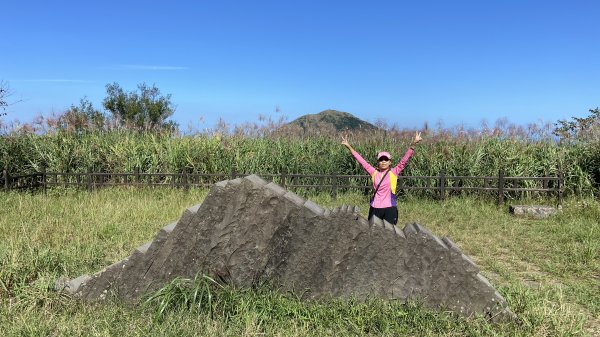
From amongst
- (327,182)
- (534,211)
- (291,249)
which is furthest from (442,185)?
(291,249)

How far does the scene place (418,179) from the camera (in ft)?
38.5

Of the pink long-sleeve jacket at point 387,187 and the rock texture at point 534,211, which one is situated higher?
the pink long-sleeve jacket at point 387,187

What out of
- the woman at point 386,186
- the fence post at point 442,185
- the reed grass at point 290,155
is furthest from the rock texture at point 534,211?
the woman at point 386,186

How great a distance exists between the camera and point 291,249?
370 cm

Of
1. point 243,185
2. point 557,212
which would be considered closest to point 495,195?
point 557,212

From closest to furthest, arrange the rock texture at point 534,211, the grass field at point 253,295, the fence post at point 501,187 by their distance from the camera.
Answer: the grass field at point 253,295 → the rock texture at point 534,211 → the fence post at point 501,187

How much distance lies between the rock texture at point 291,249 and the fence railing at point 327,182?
7.19m

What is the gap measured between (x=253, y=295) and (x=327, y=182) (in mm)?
8565

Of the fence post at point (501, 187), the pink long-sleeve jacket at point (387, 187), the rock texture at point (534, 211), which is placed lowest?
the rock texture at point (534, 211)

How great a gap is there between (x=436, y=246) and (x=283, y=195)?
1.41 m

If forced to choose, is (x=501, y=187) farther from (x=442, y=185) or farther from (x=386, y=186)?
(x=386, y=186)

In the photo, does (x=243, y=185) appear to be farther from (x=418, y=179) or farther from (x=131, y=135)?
(x=131, y=135)

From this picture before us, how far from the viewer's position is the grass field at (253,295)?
10.8 ft

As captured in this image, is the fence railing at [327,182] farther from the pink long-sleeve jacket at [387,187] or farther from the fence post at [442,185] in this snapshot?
the pink long-sleeve jacket at [387,187]
